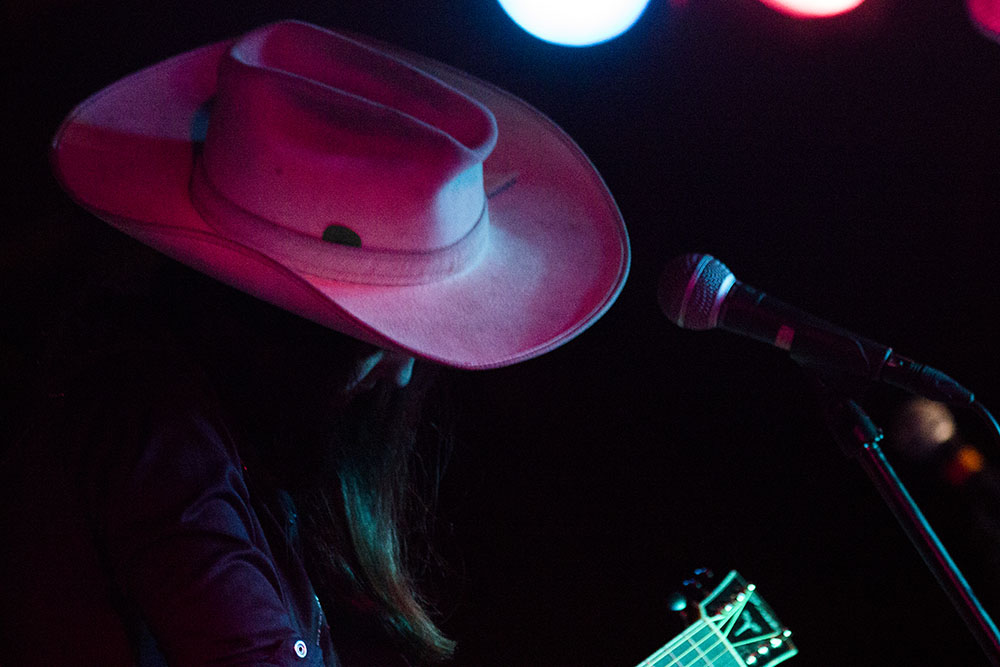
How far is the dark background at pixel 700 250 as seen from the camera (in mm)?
1393

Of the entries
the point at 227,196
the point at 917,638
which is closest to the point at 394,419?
the point at 227,196

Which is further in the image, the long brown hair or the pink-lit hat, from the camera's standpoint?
the long brown hair

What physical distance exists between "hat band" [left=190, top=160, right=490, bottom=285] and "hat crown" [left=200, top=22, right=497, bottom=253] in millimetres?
12

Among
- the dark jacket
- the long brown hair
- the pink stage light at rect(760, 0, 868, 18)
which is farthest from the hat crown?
the pink stage light at rect(760, 0, 868, 18)

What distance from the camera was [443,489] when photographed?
199 centimetres

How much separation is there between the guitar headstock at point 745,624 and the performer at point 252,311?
85 cm

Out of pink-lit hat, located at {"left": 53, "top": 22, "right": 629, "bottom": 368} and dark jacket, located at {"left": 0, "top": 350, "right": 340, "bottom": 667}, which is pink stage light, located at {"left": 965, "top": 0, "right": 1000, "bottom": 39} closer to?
pink-lit hat, located at {"left": 53, "top": 22, "right": 629, "bottom": 368}

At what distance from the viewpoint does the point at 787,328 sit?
104 centimetres

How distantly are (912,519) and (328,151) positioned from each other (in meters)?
0.99

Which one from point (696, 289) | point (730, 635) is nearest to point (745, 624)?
point (730, 635)

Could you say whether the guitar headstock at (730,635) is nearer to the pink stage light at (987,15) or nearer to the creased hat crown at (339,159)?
the creased hat crown at (339,159)

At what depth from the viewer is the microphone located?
39.4 inches

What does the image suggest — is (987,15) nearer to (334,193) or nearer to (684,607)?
(334,193)

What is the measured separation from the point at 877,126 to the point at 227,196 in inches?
47.5
